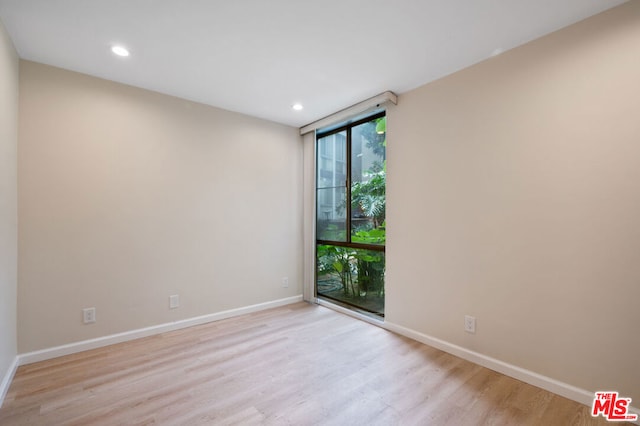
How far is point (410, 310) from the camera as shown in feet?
9.21

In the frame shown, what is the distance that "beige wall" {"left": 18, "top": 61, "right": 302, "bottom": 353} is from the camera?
7.72 feet

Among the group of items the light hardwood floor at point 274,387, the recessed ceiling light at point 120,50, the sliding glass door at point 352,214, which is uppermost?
the recessed ceiling light at point 120,50

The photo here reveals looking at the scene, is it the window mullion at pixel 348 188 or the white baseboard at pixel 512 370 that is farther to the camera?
the window mullion at pixel 348 188

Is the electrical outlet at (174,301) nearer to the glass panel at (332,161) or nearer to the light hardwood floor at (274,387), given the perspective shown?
the light hardwood floor at (274,387)

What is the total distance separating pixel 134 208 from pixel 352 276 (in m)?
2.53

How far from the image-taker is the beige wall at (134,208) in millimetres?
2352

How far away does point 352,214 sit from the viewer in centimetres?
358

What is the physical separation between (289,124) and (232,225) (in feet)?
5.17
